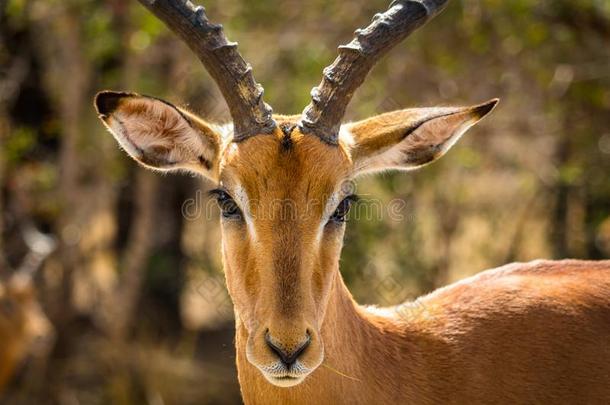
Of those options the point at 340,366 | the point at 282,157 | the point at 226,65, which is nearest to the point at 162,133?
the point at 226,65

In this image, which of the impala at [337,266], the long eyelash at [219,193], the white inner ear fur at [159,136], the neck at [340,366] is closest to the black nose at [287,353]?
the impala at [337,266]

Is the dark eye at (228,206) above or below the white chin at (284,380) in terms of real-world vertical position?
above

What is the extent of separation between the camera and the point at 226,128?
568cm

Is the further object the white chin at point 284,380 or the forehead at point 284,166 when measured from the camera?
the forehead at point 284,166

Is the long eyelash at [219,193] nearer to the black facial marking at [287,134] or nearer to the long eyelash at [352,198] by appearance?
the black facial marking at [287,134]

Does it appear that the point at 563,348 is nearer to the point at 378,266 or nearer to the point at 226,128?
the point at 226,128

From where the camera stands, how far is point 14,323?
38.9 feet

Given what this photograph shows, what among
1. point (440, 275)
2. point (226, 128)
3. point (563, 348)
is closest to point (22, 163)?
point (440, 275)

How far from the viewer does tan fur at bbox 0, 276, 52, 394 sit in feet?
38.9

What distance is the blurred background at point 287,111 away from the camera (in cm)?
1166

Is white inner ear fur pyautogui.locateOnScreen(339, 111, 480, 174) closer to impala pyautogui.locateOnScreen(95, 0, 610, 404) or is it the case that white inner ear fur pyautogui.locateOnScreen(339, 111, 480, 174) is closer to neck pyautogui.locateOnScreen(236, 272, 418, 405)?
impala pyautogui.locateOnScreen(95, 0, 610, 404)

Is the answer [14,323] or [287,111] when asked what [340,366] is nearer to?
[287,111]

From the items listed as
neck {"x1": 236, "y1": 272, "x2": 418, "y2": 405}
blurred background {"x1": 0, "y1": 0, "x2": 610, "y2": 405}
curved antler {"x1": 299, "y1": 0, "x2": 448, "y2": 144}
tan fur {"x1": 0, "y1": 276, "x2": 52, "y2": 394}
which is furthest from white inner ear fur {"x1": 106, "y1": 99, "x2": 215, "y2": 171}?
tan fur {"x1": 0, "y1": 276, "x2": 52, "y2": 394}

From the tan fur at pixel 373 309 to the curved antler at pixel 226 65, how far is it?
0.37 feet
